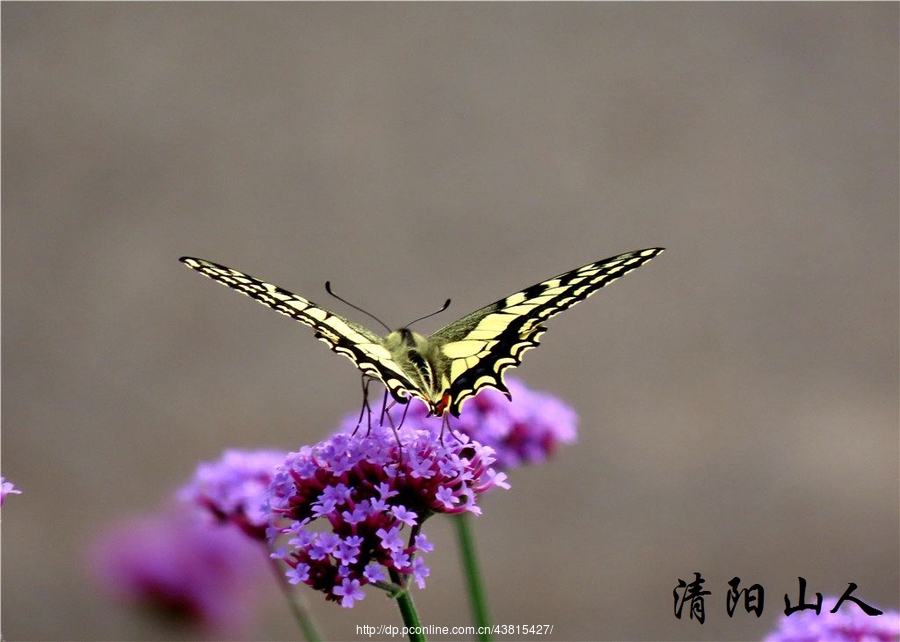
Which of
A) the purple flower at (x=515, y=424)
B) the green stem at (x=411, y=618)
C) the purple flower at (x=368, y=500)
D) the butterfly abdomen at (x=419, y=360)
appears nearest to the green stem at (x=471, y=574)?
the purple flower at (x=515, y=424)

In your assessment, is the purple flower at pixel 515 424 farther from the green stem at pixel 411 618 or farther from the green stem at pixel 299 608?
the green stem at pixel 411 618

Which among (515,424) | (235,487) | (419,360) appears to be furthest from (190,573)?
(515,424)

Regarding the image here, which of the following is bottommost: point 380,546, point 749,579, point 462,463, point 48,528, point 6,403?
point 380,546

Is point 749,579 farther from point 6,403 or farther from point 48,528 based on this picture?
point 6,403

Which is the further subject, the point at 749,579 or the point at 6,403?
the point at 6,403

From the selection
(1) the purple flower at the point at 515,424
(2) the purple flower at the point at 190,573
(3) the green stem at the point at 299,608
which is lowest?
(3) the green stem at the point at 299,608

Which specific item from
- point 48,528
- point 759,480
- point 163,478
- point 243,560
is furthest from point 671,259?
point 243,560
